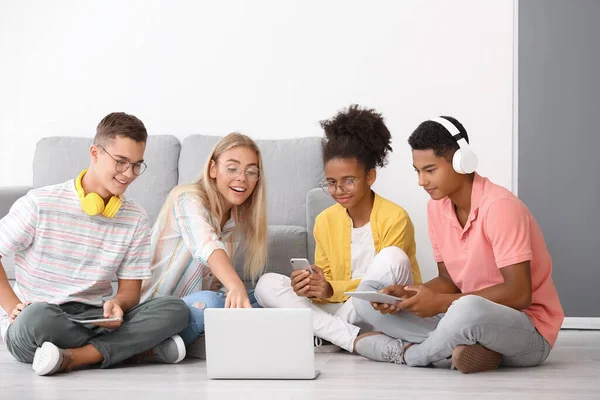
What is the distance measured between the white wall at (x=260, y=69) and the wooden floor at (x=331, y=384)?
1.75m

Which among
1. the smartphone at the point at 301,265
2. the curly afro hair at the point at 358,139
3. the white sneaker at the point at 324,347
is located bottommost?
the white sneaker at the point at 324,347

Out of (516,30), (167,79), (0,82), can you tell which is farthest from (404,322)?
(0,82)

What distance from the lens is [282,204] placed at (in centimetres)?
377

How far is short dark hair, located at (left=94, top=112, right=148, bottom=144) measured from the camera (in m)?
2.58

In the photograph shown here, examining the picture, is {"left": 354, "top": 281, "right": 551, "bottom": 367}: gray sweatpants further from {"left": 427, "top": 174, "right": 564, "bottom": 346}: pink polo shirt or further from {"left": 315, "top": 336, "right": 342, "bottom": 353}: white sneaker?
{"left": 315, "top": 336, "right": 342, "bottom": 353}: white sneaker

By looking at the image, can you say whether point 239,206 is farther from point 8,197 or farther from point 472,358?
point 8,197

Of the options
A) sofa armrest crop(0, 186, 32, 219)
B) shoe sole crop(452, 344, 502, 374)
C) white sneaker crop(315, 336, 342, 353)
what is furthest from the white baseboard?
sofa armrest crop(0, 186, 32, 219)

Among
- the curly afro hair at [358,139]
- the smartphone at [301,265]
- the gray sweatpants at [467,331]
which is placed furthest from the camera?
the curly afro hair at [358,139]

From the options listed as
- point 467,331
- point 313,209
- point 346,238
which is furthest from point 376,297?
point 313,209

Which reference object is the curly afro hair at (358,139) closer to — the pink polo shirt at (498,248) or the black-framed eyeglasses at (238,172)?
the black-framed eyeglasses at (238,172)

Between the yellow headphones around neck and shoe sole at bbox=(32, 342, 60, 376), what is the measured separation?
45 centimetres

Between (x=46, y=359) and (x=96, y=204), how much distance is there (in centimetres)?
51

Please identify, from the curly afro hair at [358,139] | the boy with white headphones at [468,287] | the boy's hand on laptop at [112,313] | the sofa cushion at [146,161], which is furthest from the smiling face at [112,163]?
the sofa cushion at [146,161]

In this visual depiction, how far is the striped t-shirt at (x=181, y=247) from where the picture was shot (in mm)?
2691
